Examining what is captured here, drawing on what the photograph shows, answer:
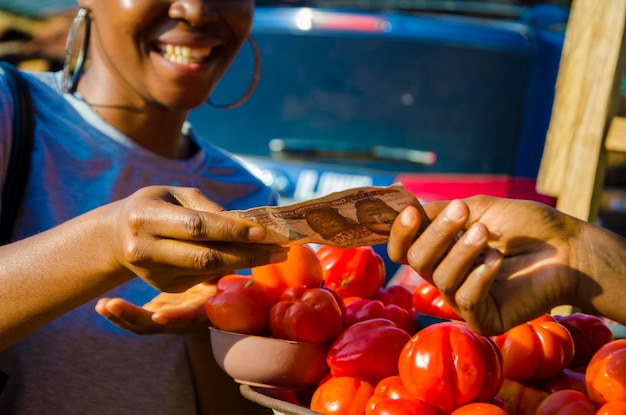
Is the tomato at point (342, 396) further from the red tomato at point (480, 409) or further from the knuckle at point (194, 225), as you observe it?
the knuckle at point (194, 225)

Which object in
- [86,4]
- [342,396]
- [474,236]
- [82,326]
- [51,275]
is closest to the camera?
[474,236]

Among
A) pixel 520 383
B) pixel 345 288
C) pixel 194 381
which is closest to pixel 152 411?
pixel 194 381

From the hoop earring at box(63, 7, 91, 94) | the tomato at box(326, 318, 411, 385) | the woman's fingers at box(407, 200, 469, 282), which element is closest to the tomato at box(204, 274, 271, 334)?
the tomato at box(326, 318, 411, 385)

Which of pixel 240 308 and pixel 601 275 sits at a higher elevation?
pixel 601 275

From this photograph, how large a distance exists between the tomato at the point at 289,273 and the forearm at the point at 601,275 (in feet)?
2.03

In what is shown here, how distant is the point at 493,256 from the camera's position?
4.55ft

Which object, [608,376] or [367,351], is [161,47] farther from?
[608,376]

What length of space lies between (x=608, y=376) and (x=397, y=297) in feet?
2.05

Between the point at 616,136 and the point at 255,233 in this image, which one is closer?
the point at 255,233

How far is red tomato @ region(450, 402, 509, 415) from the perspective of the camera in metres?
1.45

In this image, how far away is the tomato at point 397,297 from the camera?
6.60ft

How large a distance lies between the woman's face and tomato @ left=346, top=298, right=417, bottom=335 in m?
0.78

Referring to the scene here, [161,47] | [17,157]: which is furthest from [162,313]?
[161,47]

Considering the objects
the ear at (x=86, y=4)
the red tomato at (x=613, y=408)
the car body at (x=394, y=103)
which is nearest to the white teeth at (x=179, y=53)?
the ear at (x=86, y=4)
